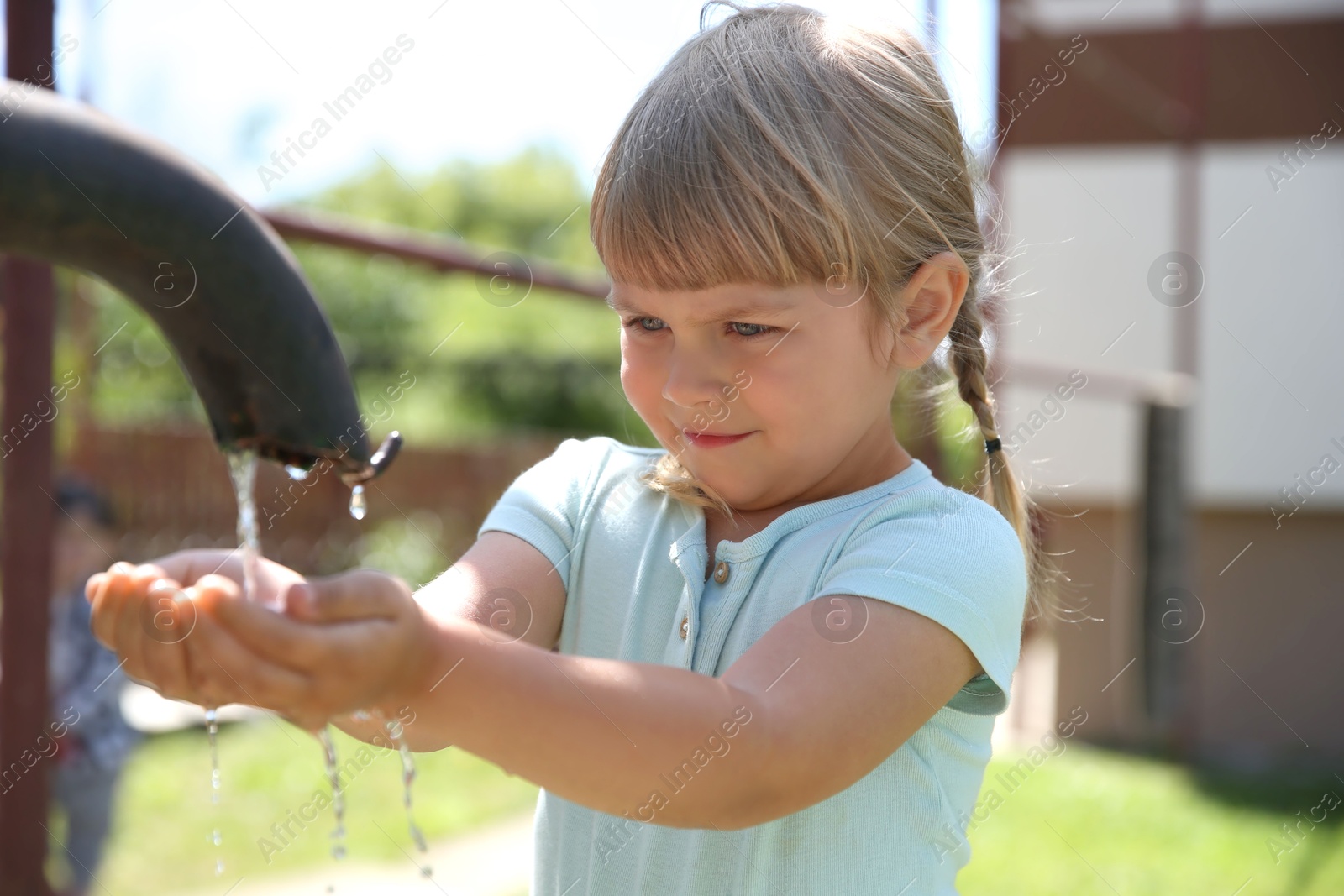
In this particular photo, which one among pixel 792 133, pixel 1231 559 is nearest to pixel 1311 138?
pixel 1231 559

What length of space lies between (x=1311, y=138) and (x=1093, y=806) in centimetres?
409

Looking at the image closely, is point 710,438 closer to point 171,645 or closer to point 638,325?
point 638,325

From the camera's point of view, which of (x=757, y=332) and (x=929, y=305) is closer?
(x=757, y=332)

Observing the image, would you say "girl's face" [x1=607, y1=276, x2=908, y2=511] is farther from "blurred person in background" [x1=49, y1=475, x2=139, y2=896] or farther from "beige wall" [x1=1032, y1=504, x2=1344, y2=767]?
"beige wall" [x1=1032, y1=504, x2=1344, y2=767]

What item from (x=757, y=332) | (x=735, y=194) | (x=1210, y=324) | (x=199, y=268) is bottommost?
(x=1210, y=324)

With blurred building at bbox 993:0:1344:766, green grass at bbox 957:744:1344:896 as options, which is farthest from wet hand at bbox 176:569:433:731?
blurred building at bbox 993:0:1344:766

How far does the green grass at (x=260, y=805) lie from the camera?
160 inches

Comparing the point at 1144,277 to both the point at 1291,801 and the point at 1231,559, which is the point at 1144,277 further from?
the point at 1291,801

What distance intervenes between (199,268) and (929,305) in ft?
2.92

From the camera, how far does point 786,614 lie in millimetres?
1194

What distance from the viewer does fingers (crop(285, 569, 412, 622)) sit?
65cm

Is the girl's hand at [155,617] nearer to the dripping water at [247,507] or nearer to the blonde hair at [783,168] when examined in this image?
the dripping water at [247,507]

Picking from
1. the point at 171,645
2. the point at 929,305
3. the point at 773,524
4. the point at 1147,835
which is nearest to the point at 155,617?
the point at 171,645

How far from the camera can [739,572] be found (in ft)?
4.21
